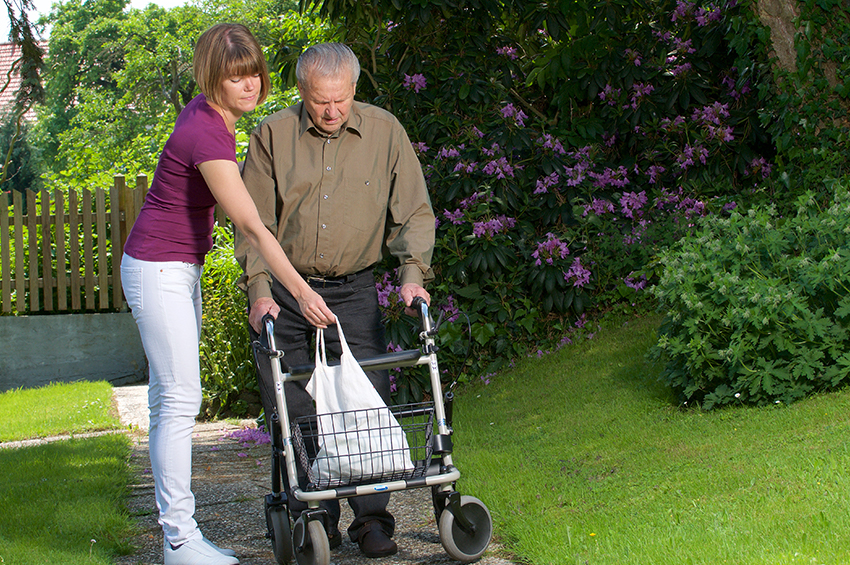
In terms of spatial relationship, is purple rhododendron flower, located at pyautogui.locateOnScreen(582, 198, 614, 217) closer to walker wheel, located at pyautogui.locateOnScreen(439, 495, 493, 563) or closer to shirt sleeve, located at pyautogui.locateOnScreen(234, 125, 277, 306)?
shirt sleeve, located at pyautogui.locateOnScreen(234, 125, 277, 306)

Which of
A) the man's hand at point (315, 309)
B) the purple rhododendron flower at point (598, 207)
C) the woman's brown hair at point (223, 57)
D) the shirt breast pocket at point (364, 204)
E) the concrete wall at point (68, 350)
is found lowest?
the concrete wall at point (68, 350)

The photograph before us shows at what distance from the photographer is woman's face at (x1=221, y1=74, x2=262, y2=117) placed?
8.77ft

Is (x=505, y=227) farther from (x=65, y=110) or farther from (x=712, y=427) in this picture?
(x=65, y=110)

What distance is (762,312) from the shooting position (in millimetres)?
3816

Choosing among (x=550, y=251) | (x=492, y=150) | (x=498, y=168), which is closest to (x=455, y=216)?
(x=498, y=168)

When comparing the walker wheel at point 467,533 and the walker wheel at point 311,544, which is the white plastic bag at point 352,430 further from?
the walker wheel at point 467,533

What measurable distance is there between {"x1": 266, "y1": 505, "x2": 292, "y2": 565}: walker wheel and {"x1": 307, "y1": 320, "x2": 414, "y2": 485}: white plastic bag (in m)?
0.39

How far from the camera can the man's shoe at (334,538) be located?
3.05m

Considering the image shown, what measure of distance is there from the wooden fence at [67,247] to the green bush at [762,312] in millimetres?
6290

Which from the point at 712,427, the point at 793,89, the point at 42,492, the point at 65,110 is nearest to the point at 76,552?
the point at 42,492

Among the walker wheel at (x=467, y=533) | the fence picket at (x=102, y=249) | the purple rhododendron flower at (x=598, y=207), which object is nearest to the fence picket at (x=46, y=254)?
the fence picket at (x=102, y=249)

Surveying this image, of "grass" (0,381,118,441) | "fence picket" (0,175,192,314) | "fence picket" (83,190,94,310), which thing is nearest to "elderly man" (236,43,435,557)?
"grass" (0,381,118,441)

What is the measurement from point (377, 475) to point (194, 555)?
29.3 inches

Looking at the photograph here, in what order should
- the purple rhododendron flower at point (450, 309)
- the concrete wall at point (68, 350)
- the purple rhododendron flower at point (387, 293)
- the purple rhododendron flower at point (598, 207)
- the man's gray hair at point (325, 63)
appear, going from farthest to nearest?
the concrete wall at point (68, 350), the purple rhododendron flower at point (598, 207), the purple rhododendron flower at point (450, 309), the purple rhododendron flower at point (387, 293), the man's gray hair at point (325, 63)
